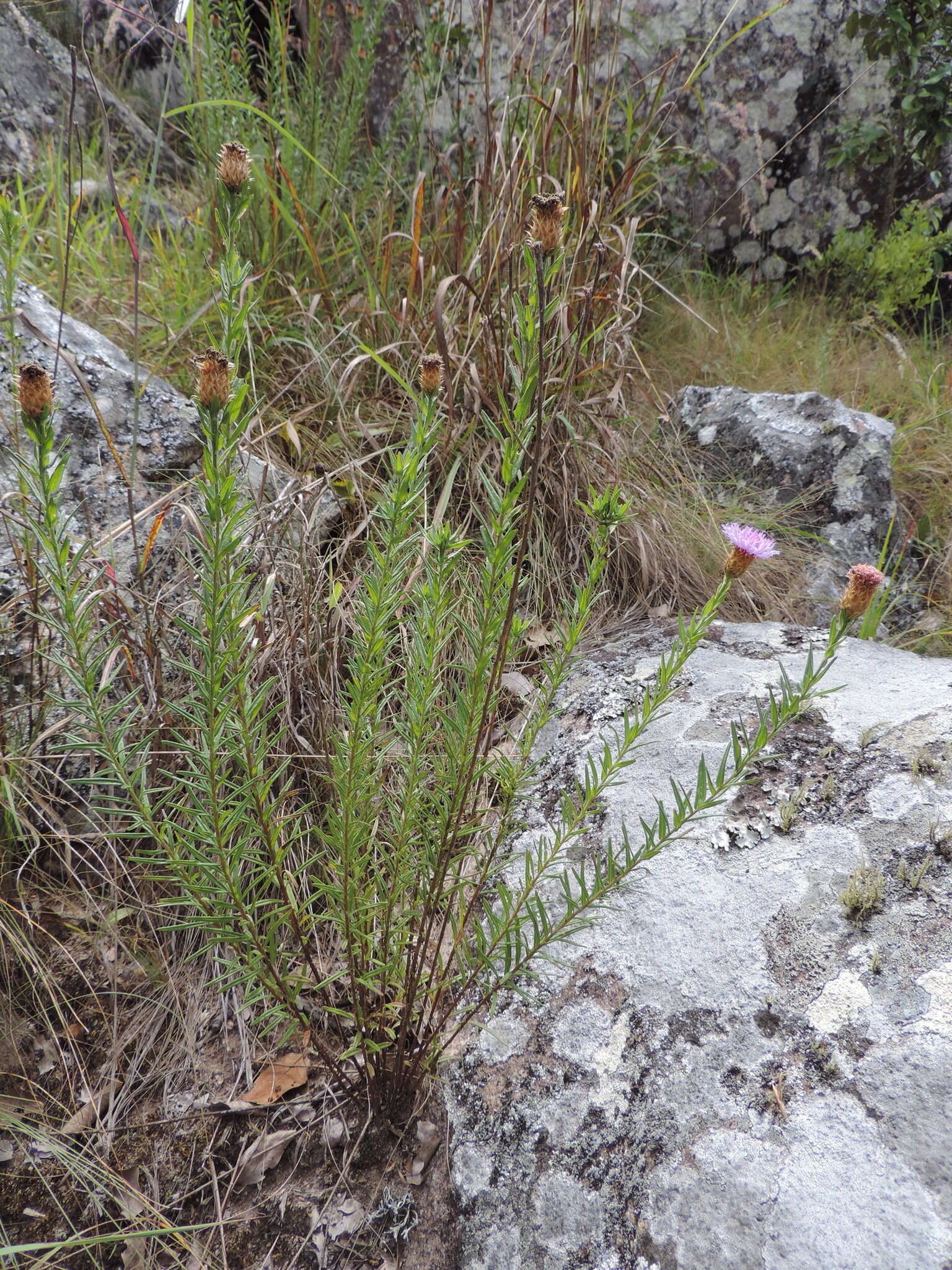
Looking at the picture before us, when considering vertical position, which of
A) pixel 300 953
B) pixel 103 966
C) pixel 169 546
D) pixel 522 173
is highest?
pixel 522 173

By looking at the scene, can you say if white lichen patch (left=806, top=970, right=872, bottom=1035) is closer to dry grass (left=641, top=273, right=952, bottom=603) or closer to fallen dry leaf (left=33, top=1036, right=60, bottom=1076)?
fallen dry leaf (left=33, top=1036, right=60, bottom=1076)

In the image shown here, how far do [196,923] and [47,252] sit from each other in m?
2.73

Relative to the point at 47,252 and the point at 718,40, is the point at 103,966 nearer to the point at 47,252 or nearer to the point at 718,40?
the point at 47,252

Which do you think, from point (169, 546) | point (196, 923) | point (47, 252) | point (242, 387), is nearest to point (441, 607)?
point (242, 387)

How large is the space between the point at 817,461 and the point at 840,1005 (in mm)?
1969

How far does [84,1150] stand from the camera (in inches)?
58.6

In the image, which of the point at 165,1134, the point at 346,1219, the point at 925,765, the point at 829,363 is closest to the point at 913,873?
the point at 925,765

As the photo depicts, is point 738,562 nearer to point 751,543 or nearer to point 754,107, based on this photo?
point 751,543

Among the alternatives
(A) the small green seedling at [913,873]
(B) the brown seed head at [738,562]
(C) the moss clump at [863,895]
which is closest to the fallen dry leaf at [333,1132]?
(C) the moss clump at [863,895]

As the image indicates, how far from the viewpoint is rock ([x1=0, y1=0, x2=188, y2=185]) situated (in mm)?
3465

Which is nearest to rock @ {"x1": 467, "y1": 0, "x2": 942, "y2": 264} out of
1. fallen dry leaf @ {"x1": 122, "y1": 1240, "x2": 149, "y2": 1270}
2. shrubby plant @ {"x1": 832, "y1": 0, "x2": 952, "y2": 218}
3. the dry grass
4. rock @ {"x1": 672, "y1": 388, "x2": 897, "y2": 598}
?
shrubby plant @ {"x1": 832, "y1": 0, "x2": 952, "y2": 218}

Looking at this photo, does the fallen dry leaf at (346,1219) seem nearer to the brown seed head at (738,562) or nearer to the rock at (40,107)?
the brown seed head at (738,562)

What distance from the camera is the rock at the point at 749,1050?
1093 millimetres

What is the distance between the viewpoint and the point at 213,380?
83 cm
